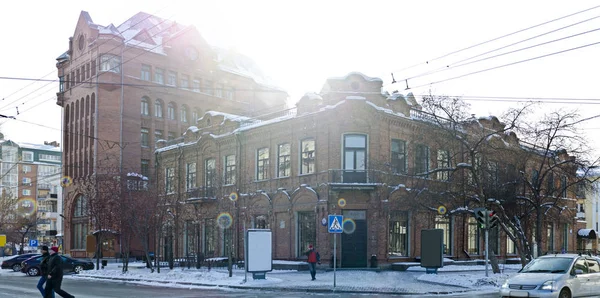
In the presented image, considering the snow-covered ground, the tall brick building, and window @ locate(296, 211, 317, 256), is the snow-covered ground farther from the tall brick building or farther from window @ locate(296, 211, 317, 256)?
the tall brick building

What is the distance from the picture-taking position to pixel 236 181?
38.6 m

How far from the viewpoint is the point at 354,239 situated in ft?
112

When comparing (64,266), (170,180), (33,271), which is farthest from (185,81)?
(33,271)

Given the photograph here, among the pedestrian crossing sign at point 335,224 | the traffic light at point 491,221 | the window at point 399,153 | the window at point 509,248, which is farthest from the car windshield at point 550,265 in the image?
the window at point 509,248

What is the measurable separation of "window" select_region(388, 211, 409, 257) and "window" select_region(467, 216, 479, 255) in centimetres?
692

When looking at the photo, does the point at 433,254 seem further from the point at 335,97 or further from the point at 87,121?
the point at 87,121

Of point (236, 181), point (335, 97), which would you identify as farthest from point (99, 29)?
point (335, 97)

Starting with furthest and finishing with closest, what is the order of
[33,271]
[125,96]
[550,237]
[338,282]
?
[125,96] < [550,237] < [33,271] < [338,282]

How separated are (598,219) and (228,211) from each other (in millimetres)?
51621

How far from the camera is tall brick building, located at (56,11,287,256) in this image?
5875cm

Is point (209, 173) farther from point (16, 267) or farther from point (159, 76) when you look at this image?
point (159, 76)

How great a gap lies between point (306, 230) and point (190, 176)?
13151 mm

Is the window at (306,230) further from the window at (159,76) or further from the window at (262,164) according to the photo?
the window at (159,76)

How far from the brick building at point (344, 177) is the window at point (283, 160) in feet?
0.20
